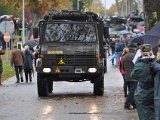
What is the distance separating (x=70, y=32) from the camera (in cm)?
2205

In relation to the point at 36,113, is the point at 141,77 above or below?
above

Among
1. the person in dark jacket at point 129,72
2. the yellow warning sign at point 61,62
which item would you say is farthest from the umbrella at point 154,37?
the yellow warning sign at point 61,62

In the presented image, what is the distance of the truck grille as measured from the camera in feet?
69.5

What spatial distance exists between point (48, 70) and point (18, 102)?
170cm

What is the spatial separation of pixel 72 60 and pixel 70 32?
4.14 feet

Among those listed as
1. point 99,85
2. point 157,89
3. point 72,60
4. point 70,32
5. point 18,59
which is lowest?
point 99,85

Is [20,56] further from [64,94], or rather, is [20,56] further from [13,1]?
[13,1]

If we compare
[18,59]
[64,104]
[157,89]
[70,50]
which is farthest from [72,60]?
[157,89]

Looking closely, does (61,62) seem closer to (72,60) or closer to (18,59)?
(72,60)

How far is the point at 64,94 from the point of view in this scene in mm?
22859

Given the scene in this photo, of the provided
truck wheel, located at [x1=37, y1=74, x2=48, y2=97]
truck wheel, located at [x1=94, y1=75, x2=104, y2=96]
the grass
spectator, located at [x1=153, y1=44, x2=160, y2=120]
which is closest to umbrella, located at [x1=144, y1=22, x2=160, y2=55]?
spectator, located at [x1=153, y1=44, x2=160, y2=120]

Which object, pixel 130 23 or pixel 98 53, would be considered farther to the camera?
pixel 130 23

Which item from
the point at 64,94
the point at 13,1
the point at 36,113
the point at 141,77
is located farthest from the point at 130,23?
the point at 141,77

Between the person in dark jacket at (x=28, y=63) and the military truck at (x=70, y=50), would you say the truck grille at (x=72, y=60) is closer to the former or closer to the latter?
the military truck at (x=70, y=50)
